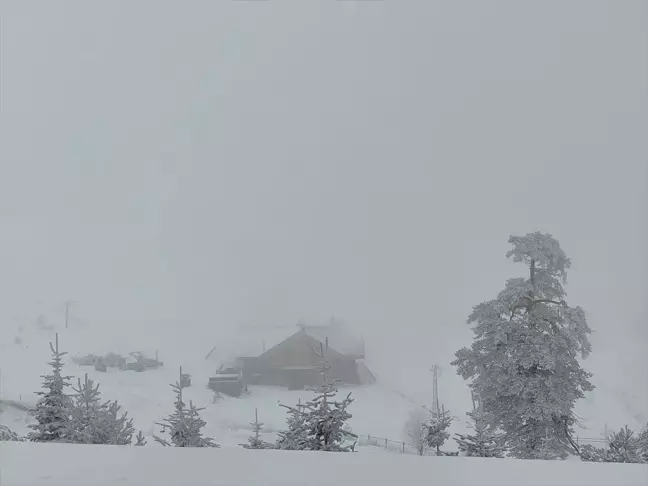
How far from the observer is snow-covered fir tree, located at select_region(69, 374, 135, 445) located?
1290 millimetres

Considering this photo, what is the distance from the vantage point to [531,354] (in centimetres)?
183

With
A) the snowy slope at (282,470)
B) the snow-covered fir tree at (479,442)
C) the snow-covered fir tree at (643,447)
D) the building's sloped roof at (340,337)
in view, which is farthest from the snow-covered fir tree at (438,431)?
the building's sloped roof at (340,337)

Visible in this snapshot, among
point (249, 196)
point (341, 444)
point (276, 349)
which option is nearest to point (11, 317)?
point (276, 349)

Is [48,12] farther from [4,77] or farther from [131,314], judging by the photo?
[131,314]

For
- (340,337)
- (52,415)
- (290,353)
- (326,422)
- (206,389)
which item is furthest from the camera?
(340,337)

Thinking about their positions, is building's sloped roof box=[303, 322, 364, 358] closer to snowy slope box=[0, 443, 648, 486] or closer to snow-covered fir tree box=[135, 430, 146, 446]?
snow-covered fir tree box=[135, 430, 146, 446]

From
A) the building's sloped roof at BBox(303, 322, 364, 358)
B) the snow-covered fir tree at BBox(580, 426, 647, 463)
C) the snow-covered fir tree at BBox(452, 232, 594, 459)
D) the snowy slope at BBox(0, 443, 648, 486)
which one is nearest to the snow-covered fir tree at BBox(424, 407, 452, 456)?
the snow-covered fir tree at BBox(580, 426, 647, 463)

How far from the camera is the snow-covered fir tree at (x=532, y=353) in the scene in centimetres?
185

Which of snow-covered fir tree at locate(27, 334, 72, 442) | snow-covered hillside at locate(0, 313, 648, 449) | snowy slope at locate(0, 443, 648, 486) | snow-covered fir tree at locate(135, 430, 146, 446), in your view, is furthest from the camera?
snow-covered hillside at locate(0, 313, 648, 449)

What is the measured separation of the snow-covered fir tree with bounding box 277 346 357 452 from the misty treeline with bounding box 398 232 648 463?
0.78 meters

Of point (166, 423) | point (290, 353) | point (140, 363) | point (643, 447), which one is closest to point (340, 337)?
point (290, 353)

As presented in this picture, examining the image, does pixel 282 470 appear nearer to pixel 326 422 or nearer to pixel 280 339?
pixel 326 422

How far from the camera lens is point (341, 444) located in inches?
46.9

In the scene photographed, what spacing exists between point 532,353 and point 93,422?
161 cm
